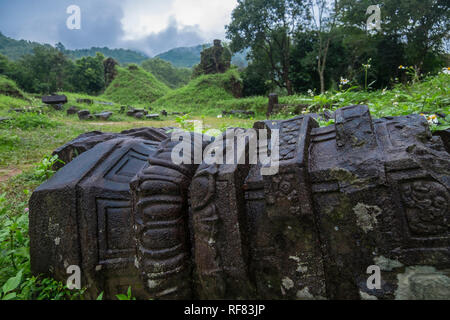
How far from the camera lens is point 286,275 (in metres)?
1.17

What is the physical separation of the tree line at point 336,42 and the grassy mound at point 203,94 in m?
1.59

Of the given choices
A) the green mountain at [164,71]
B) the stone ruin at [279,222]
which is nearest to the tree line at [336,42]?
the stone ruin at [279,222]

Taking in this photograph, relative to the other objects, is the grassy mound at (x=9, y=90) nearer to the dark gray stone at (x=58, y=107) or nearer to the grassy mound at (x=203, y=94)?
the dark gray stone at (x=58, y=107)

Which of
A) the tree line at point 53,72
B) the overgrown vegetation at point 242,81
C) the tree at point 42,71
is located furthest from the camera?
the tree at point 42,71

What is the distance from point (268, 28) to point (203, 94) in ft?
19.6

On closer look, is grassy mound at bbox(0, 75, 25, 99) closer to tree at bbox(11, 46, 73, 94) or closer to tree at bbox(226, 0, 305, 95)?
tree at bbox(11, 46, 73, 94)

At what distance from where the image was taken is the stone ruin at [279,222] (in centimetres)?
103

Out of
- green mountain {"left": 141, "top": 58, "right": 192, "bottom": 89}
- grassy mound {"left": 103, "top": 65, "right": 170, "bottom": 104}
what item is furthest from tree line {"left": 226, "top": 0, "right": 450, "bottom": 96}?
green mountain {"left": 141, "top": 58, "right": 192, "bottom": 89}

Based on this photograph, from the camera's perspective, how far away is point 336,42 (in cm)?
1608

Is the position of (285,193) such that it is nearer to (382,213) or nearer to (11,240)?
(382,213)

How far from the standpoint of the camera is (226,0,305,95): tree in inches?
625

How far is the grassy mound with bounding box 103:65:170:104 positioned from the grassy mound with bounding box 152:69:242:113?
6.42 feet
